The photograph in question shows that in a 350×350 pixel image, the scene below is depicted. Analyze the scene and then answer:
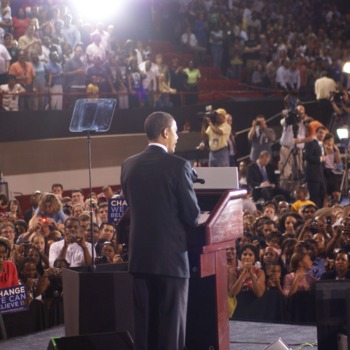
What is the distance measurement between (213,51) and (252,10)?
86.8 inches

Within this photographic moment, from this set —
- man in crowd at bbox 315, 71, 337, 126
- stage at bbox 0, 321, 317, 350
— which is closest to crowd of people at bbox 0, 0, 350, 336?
man in crowd at bbox 315, 71, 337, 126

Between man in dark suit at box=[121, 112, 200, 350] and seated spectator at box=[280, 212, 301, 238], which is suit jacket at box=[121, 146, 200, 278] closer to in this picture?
man in dark suit at box=[121, 112, 200, 350]

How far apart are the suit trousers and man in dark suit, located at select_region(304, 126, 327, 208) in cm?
964

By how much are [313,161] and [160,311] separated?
9.78m

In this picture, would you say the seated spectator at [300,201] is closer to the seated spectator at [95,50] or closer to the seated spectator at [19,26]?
the seated spectator at [95,50]

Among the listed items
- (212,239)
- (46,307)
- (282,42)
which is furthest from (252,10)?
(212,239)

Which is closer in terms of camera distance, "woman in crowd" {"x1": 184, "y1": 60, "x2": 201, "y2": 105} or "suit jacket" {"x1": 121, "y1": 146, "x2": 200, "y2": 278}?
"suit jacket" {"x1": 121, "y1": 146, "x2": 200, "y2": 278}

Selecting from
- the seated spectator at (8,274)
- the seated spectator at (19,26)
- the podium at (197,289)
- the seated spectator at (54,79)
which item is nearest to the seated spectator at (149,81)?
the seated spectator at (54,79)

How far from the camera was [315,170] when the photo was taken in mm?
15117

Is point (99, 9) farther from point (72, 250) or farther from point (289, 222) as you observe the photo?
point (72, 250)

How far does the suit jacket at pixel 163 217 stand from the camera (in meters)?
5.46

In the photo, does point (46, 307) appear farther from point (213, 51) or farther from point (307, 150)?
point (213, 51)

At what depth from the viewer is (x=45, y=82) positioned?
17.1m

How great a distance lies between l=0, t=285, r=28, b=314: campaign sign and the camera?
7.67 m
